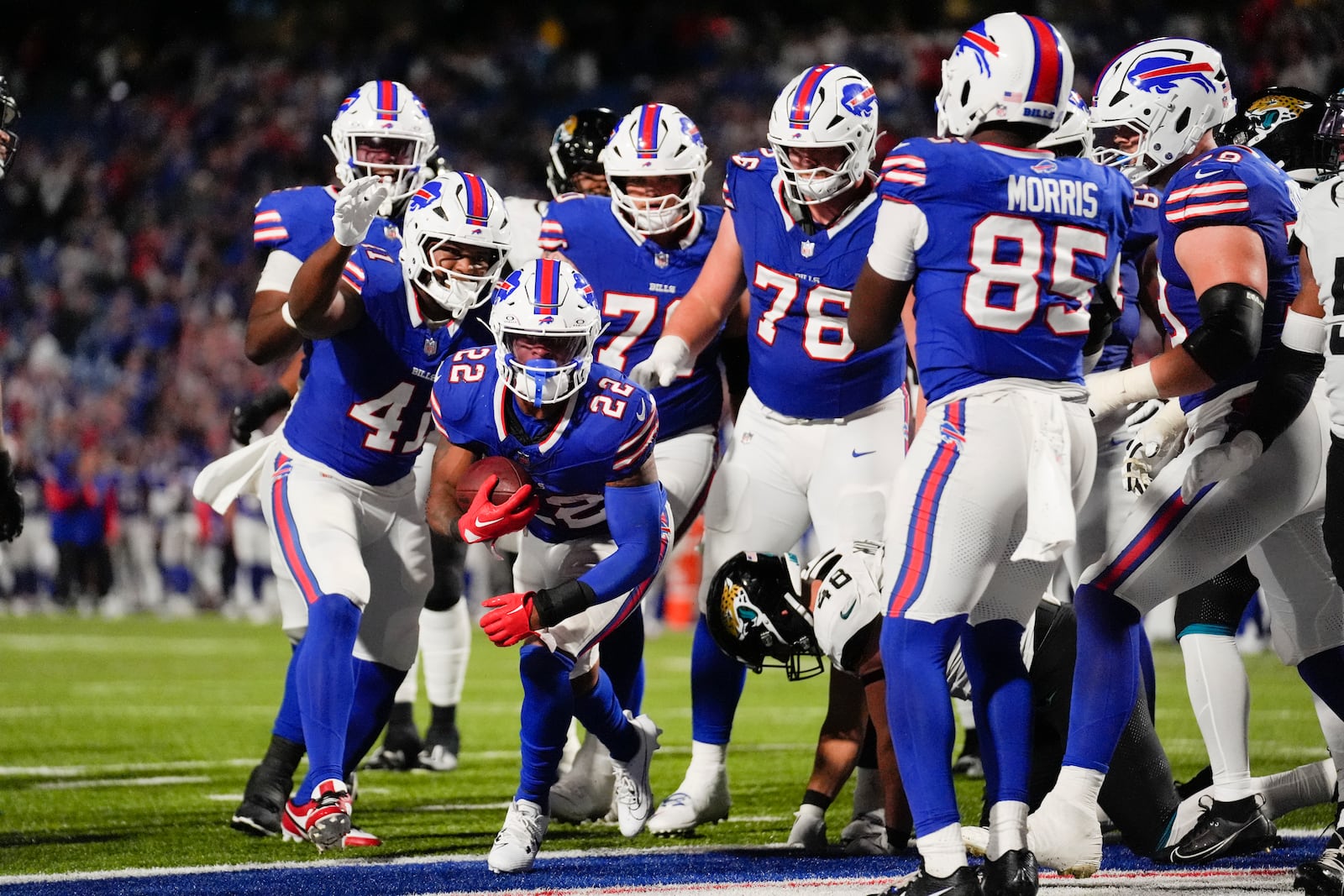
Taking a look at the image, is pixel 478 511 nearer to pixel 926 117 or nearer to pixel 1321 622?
pixel 1321 622

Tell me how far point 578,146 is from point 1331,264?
9.02 ft

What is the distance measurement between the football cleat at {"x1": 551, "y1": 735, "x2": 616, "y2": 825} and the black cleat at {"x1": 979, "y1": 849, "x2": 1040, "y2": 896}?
1892 mm

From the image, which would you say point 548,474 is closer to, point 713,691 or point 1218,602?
point 713,691

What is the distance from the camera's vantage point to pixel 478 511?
4.21m

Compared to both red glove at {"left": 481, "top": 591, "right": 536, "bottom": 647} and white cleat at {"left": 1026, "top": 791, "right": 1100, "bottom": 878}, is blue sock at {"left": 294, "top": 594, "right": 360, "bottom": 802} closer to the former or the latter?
red glove at {"left": 481, "top": 591, "right": 536, "bottom": 647}

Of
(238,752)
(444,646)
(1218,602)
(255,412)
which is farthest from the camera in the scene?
(238,752)

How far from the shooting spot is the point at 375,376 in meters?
4.86

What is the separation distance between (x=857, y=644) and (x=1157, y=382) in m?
1.02

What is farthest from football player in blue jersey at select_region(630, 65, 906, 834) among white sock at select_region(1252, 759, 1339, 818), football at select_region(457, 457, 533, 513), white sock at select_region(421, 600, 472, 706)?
white sock at select_region(421, 600, 472, 706)

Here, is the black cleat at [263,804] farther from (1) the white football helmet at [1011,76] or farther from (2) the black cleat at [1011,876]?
(1) the white football helmet at [1011,76]

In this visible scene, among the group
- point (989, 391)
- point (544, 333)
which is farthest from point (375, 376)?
point (989, 391)

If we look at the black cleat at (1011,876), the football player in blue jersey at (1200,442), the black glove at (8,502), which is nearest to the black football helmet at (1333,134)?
the football player in blue jersey at (1200,442)

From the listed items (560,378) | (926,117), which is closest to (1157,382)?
(560,378)

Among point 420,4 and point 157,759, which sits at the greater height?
point 420,4
